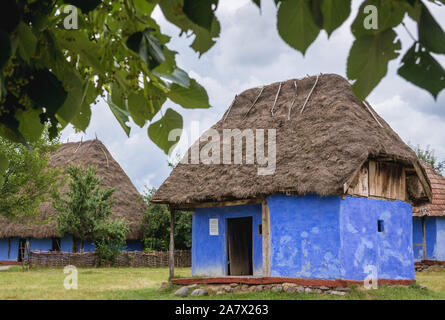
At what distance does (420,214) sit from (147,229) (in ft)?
42.1

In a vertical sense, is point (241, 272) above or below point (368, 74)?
below

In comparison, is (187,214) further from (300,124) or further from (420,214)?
(300,124)

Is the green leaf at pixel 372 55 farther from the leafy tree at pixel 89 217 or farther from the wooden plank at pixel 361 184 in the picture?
the leafy tree at pixel 89 217

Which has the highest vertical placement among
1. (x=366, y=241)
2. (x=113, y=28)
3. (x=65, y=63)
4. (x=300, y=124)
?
(x=300, y=124)

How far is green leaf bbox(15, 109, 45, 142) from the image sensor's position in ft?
4.24

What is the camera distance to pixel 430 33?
2.49ft

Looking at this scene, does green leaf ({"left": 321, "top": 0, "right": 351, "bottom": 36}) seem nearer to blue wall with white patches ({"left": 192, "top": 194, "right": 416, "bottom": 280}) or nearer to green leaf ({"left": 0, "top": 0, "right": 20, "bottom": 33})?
green leaf ({"left": 0, "top": 0, "right": 20, "bottom": 33})

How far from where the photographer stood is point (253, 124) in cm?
1256

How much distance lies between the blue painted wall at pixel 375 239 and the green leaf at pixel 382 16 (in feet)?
29.6

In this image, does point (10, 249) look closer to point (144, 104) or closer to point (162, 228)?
point (162, 228)

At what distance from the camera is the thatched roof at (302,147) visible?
9828 mm

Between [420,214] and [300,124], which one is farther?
[420,214]
